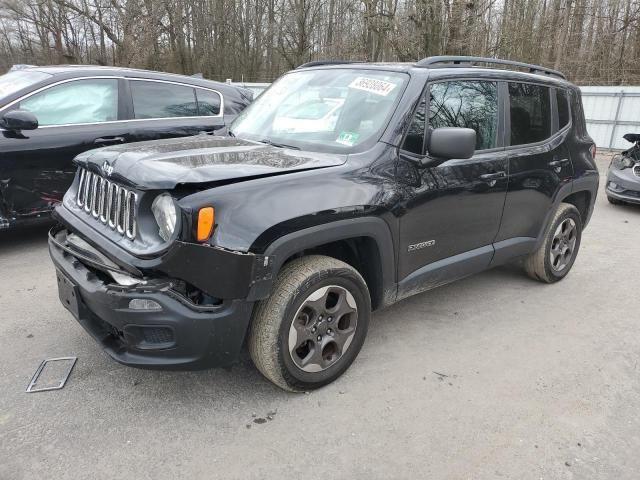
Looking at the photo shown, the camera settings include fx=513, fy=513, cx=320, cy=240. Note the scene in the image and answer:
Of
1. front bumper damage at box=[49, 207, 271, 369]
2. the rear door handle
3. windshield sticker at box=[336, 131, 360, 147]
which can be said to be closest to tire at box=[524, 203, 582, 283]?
the rear door handle

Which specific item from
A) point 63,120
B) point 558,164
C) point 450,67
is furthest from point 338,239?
point 63,120

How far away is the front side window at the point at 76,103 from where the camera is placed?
4.94 meters

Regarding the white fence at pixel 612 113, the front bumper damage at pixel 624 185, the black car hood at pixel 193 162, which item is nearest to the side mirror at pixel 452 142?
the black car hood at pixel 193 162

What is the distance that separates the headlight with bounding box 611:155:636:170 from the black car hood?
7134 mm

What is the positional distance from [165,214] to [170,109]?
3.82 metres

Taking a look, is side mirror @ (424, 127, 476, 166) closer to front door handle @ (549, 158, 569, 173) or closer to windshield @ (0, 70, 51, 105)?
front door handle @ (549, 158, 569, 173)

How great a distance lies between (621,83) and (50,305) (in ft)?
67.4

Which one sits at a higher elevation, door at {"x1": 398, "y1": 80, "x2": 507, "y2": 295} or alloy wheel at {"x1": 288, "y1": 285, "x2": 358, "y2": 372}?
door at {"x1": 398, "y1": 80, "x2": 507, "y2": 295}

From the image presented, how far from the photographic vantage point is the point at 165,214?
7.82 ft

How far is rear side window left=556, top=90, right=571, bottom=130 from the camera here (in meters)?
4.39

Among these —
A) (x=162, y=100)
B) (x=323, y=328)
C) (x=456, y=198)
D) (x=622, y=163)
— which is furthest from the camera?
(x=622, y=163)

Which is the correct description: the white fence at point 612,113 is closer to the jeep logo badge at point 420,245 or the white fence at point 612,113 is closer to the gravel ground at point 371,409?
the gravel ground at point 371,409

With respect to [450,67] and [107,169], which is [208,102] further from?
[107,169]

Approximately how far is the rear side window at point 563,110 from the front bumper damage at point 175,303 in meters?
3.23
